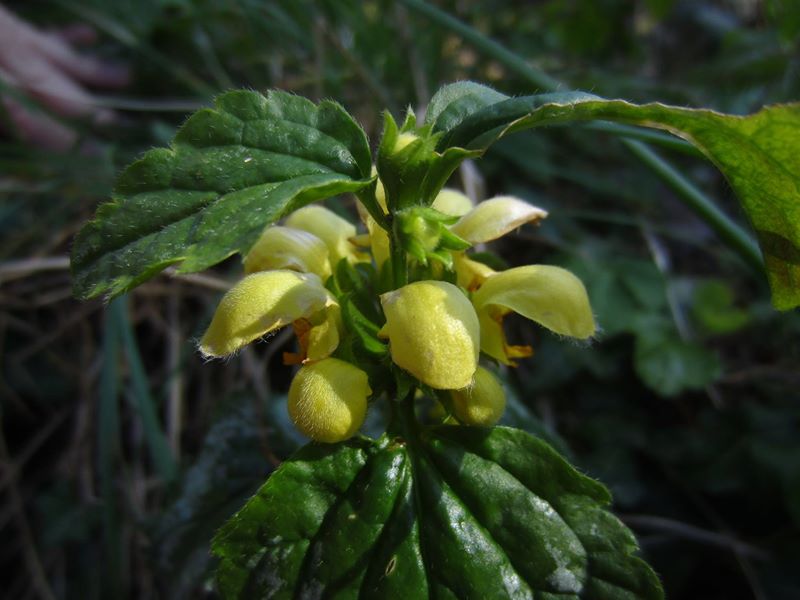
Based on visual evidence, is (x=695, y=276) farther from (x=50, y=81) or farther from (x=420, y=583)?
(x=50, y=81)

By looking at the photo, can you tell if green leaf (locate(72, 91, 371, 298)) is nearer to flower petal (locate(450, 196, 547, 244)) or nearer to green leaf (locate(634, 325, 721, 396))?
flower petal (locate(450, 196, 547, 244))

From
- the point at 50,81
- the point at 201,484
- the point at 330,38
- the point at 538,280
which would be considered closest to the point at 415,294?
the point at 538,280

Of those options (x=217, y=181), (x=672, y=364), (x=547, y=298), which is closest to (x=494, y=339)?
(x=547, y=298)

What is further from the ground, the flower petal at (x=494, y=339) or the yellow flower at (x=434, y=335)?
the yellow flower at (x=434, y=335)

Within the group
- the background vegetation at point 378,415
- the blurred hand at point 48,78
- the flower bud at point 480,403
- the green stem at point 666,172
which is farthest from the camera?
the blurred hand at point 48,78

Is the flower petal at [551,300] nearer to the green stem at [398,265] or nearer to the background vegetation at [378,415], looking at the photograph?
the green stem at [398,265]

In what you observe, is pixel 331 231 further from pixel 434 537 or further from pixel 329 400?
pixel 434 537

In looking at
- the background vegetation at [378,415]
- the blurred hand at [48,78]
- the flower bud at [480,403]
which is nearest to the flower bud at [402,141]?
the flower bud at [480,403]
